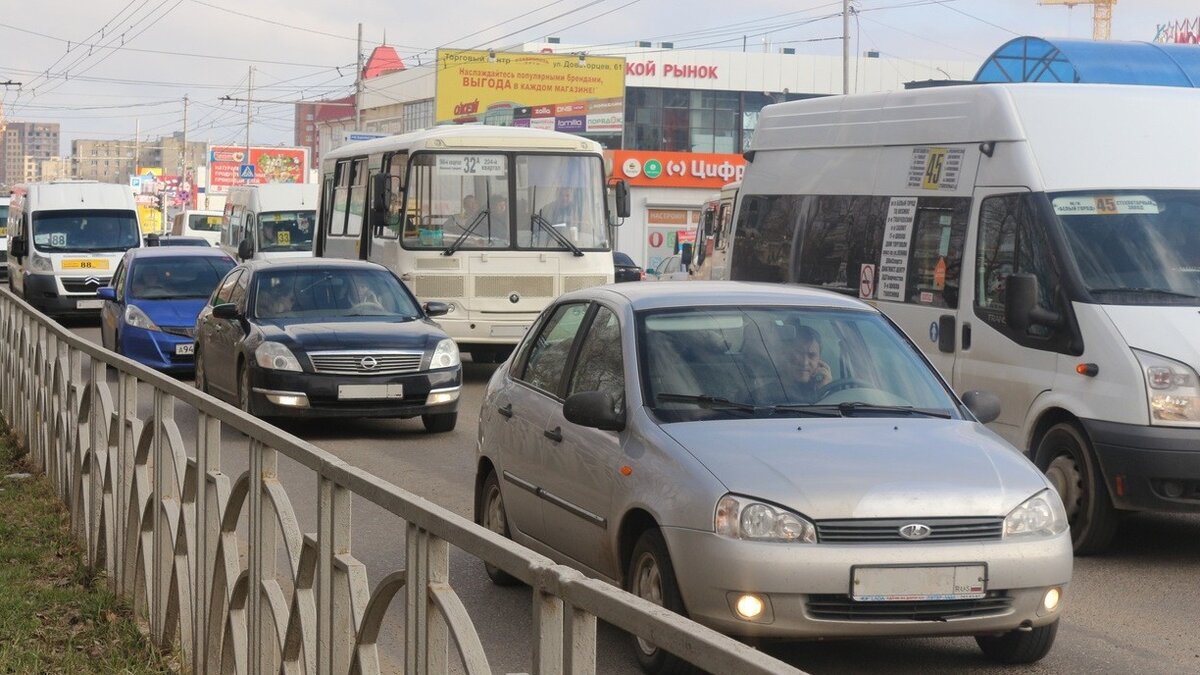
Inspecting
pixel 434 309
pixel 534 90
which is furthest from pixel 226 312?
pixel 534 90

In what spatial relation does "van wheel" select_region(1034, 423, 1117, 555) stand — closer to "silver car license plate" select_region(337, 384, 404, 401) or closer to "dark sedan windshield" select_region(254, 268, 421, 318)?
"silver car license plate" select_region(337, 384, 404, 401)

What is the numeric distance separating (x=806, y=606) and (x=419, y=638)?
2428mm

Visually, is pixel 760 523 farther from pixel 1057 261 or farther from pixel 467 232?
pixel 467 232

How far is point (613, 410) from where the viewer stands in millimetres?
6797

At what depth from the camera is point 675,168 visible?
59.8m

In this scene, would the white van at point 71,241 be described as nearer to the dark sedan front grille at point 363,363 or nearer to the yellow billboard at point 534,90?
the dark sedan front grille at point 363,363

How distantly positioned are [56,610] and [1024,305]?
5.25 m

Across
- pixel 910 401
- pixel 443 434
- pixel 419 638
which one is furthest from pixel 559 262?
pixel 419 638

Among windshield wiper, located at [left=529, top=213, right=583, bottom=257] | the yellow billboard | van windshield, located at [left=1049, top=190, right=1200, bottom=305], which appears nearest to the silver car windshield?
van windshield, located at [left=1049, top=190, right=1200, bottom=305]

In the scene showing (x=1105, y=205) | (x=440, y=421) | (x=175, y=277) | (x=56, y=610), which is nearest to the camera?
(x=56, y=610)

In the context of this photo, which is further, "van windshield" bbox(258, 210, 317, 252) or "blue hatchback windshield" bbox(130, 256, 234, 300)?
"van windshield" bbox(258, 210, 317, 252)

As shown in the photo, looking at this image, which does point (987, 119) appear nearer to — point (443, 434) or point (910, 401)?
point (910, 401)

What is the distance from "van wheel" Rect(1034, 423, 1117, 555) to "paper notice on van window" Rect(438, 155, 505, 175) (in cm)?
1128

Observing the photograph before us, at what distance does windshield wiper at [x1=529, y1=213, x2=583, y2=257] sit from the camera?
19875 mm
